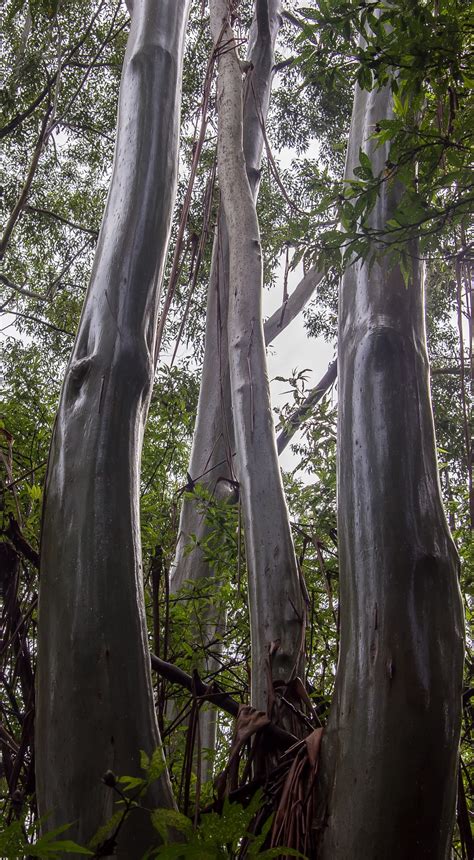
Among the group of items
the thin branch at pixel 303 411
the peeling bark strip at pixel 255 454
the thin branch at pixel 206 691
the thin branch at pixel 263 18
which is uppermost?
the thin branch at pixel 263 18

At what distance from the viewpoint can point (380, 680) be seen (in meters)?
1.22

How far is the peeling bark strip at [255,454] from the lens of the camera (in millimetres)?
1759

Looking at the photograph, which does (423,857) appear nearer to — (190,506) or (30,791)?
(30,791)

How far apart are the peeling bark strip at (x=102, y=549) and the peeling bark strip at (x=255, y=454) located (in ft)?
1.74

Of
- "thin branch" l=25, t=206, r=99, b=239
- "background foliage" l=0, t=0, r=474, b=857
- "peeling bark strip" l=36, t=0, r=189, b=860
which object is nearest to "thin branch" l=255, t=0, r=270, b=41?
"background foliage" l=0, t=0, r=474, b=857

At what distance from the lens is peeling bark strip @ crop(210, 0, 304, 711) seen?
5.77ft

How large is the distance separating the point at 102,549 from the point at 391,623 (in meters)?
0.49

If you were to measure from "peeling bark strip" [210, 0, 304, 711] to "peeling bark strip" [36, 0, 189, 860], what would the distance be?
0.53 m

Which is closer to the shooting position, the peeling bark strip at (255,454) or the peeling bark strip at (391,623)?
the peeling bark strip at (391,623)

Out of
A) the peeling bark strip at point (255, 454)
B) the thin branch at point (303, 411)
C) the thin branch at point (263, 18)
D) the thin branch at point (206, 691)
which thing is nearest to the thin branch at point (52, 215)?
the thin branch at point (303, 411)

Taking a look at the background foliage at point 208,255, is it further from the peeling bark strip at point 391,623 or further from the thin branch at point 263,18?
A: the thin branch at point 263,18

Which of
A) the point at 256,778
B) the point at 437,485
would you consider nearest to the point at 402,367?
the point at 437,485

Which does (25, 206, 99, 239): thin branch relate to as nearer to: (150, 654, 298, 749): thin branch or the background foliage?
the background foliage

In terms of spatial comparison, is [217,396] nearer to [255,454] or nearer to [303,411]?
[303,411]
